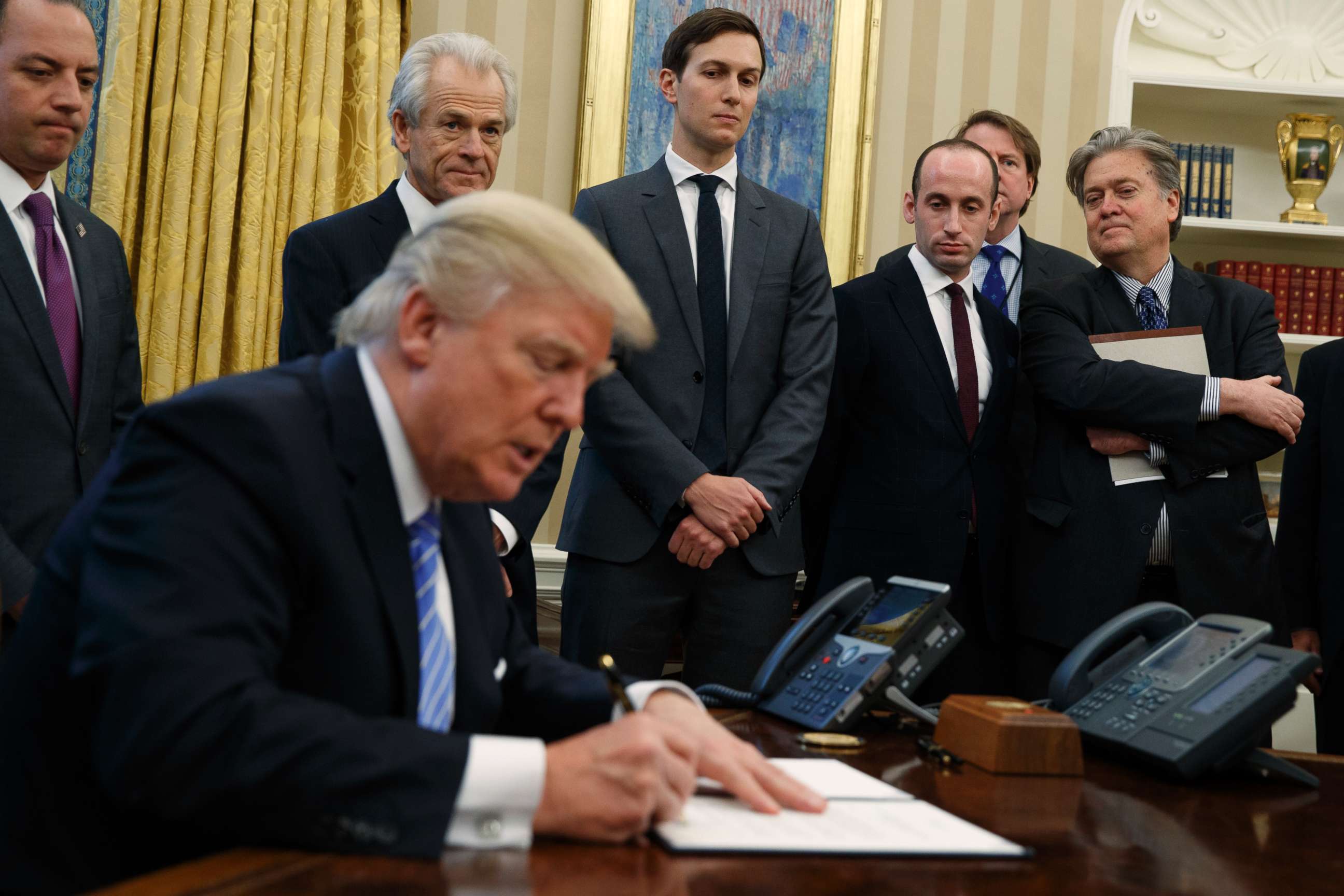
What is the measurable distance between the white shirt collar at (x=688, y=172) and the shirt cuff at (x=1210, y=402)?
121cm

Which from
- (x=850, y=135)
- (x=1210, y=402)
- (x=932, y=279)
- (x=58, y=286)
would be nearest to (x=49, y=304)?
(x=58, y=286)

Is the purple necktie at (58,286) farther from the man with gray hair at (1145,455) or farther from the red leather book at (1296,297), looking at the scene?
the red leather book at (1296,297)

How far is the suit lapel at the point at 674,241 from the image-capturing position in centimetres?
299

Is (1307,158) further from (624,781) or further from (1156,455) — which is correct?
(624,781)

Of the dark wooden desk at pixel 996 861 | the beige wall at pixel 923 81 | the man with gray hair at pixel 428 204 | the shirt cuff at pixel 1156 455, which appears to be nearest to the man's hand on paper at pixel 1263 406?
the shirt cuff at pixel 1156 455

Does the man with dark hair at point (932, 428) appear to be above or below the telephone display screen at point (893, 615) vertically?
above

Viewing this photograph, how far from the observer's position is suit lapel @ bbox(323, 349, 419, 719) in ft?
3.97

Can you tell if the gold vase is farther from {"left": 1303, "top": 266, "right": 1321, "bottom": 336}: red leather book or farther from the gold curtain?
the gold curtain

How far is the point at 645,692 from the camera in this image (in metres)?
1.41

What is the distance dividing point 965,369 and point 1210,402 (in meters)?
0.57

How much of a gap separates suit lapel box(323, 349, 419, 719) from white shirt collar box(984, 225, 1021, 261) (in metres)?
2.98

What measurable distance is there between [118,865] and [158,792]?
0.64 ft

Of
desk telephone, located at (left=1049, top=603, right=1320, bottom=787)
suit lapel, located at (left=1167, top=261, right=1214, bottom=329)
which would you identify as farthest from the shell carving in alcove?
desk telephone, located at (left=1049, top=603, right=1320, bottom=787)

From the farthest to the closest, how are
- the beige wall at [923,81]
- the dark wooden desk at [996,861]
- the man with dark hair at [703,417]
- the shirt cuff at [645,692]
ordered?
1. the beige wall at [923,81]
2. the man with dark hair at [703,417]
3. the shirt cuff at [645,692]
4. the dark wooden desk at [996,861]
